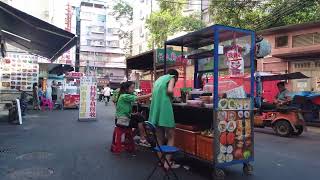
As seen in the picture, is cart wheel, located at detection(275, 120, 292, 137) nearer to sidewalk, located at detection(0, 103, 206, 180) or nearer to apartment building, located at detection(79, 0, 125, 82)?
sidewalk, located at detection(0, 103, 206, 180)

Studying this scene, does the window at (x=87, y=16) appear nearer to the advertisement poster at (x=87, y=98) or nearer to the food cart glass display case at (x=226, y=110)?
the advertisement poster at (x=87, y=98)

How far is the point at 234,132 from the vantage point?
21.5 feet

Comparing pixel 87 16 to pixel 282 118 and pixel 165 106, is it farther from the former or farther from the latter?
pixel 165 106

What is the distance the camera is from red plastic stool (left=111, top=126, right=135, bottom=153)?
28.9ft

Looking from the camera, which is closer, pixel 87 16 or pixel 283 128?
pixel 283 128

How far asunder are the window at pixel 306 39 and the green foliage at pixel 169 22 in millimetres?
12821

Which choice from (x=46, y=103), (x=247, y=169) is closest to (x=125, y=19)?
(x=46, y=103)

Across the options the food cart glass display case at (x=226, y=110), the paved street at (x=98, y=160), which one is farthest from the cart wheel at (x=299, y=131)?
the food cart glass display case at (x=226, y=110)

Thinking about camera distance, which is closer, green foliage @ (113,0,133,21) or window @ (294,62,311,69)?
window @ (294,62,311,69)

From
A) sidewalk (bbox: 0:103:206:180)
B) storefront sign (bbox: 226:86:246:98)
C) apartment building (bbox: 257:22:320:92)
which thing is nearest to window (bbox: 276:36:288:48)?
apartment building (bbox: 257:22:320:92)

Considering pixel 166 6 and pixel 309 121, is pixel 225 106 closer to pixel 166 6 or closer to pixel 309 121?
pixel 309 121

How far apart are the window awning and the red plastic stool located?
532 centimetres

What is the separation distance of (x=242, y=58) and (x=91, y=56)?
70893 millimetres

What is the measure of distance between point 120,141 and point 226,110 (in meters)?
3.30
